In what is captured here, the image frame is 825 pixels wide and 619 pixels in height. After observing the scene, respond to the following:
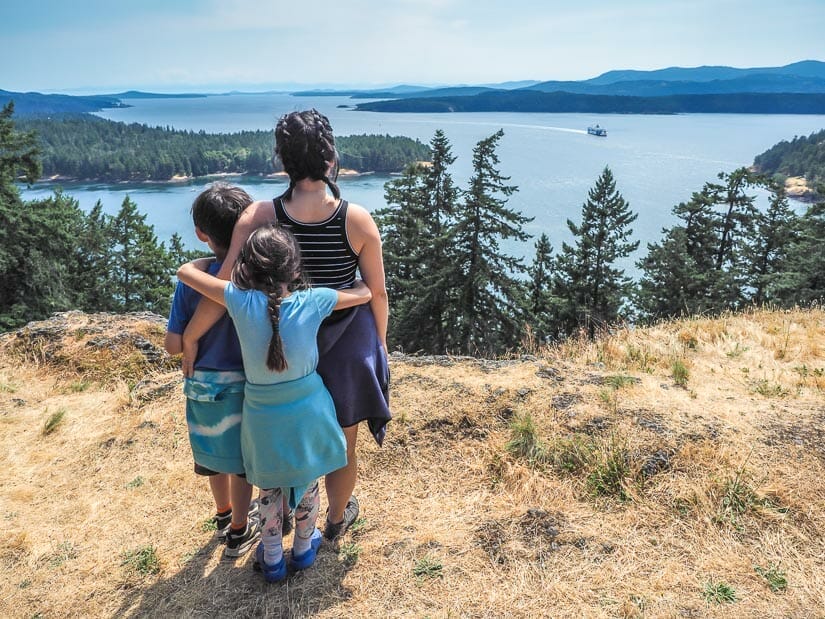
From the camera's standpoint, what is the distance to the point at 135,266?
27031mm

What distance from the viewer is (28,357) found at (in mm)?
5789

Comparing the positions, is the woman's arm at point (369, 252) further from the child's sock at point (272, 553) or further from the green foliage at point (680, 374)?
the green foliage at point (680, 374)

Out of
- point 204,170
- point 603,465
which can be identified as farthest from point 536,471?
point 204,170

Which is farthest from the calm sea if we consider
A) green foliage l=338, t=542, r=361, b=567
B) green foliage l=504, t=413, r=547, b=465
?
green foliage l=504, t=413, r=547, b=465

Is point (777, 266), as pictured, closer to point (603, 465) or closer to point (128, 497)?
point (603, 465)

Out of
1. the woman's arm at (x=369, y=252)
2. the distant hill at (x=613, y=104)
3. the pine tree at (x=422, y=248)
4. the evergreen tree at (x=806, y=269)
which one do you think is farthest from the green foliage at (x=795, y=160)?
the distant hill at (x=613, y=104)

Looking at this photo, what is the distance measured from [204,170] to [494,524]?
96.5 meters

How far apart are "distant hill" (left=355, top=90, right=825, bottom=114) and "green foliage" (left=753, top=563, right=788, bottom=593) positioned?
180585 mm

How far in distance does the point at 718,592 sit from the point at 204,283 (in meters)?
2.71

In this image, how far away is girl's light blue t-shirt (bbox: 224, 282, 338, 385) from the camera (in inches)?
79.9

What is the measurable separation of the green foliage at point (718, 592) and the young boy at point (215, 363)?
2.25 m

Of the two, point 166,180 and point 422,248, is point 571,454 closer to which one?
point 422,248

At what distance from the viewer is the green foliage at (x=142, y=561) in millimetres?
2785

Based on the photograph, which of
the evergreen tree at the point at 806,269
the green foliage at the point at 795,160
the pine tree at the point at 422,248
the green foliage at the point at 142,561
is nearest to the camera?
the green foliage at the point at 142,561
